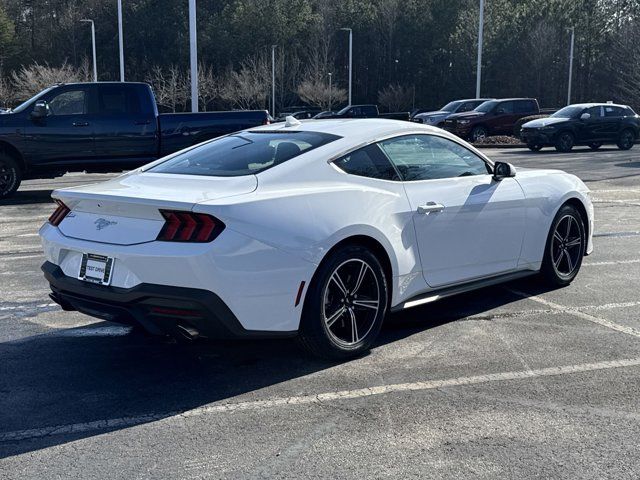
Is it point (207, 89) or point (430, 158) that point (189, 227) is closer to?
point (430, 158)

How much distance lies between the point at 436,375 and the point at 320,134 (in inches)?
73.9

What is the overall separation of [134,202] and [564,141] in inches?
936

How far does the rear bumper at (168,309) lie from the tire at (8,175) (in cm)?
965

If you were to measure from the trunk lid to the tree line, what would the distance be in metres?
50.3

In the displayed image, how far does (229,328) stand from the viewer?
424 centimetres

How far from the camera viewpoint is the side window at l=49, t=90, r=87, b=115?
1338 cm

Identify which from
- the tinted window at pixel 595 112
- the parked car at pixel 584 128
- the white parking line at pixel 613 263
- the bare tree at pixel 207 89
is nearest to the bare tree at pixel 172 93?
the bare tree at pixel 207 89

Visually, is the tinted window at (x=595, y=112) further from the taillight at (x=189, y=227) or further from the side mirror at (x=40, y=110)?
the taillight at (x=189, y=227)

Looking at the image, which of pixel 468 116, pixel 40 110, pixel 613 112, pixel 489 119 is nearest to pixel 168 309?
pixel 40 110

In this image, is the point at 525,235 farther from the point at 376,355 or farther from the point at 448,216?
the point at 376,355

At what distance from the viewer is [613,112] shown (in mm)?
27250

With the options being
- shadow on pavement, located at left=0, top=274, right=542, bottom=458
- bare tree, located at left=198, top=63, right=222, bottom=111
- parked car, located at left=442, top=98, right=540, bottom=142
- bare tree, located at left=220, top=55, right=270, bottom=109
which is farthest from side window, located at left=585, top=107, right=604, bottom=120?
bare tree, located at left=198, top=63, right=222, bottom=111

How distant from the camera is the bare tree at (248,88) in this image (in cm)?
5475

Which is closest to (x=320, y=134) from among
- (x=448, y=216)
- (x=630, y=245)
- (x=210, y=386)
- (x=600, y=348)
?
(x=448, y=216)
